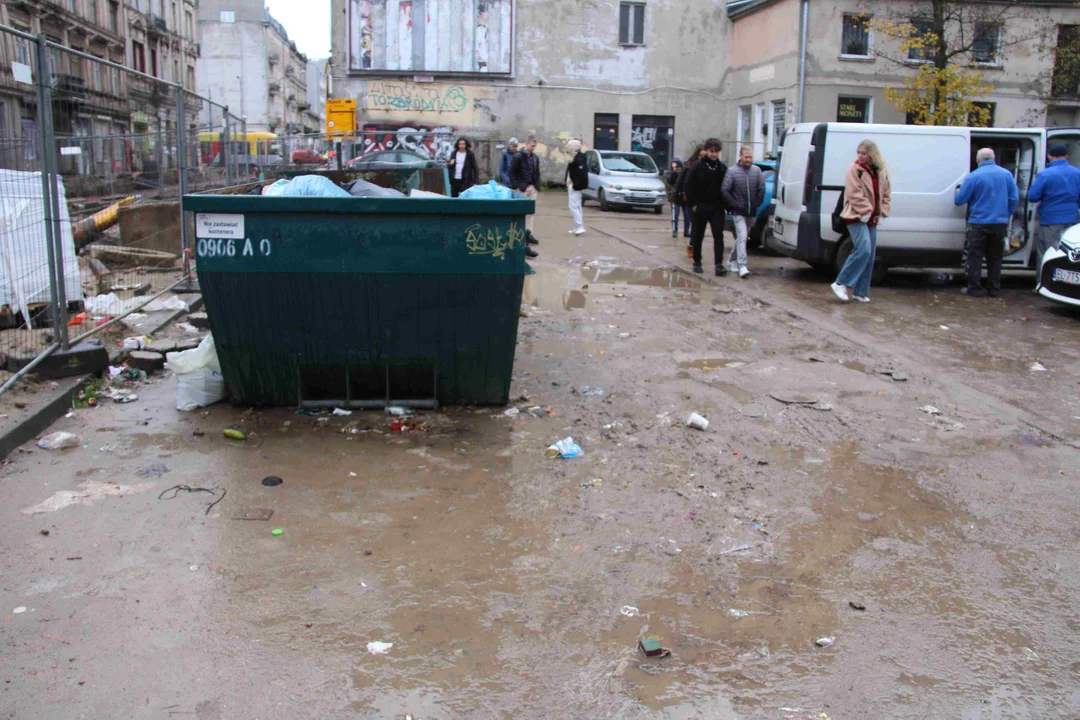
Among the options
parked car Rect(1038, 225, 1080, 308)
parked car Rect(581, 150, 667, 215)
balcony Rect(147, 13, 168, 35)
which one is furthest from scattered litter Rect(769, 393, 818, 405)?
balcony Rect(147, 13, 168, 35)

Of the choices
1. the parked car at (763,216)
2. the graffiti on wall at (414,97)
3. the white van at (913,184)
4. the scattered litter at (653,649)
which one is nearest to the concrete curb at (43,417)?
the scattered litter at (653,649)

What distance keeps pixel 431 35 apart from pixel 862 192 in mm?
24043

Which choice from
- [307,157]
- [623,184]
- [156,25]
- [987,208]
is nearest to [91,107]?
[987,208]

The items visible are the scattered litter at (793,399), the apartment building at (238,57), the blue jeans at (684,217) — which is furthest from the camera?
the apartment building at (238,57)

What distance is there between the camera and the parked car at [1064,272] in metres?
9.50

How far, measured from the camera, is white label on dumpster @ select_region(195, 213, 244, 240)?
5109 millimetres

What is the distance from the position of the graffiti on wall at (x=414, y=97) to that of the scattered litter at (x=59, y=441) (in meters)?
27.5

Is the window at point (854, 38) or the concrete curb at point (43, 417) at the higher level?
the window at point (854, 38)

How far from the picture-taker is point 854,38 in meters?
27.6

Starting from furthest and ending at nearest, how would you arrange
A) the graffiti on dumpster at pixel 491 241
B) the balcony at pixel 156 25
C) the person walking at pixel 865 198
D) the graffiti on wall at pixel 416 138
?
the balcony at pixel 156 25 → the graffiti on wall at pixel 416 138 → the person walking at pixel 865 198 → the graffiti on dumpster at pixel 491 241

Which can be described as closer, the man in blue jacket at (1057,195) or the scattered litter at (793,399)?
the scattered litter at (793,399)

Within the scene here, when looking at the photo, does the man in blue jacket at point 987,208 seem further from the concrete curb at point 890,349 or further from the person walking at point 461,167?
the person walking at point 461,167

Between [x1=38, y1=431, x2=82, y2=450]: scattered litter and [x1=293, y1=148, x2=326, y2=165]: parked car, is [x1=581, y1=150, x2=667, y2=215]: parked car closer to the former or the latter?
[x1=293, y1=148, x2=326, y2=165]: parked car

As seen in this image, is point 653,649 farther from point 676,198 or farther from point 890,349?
point 676,198
